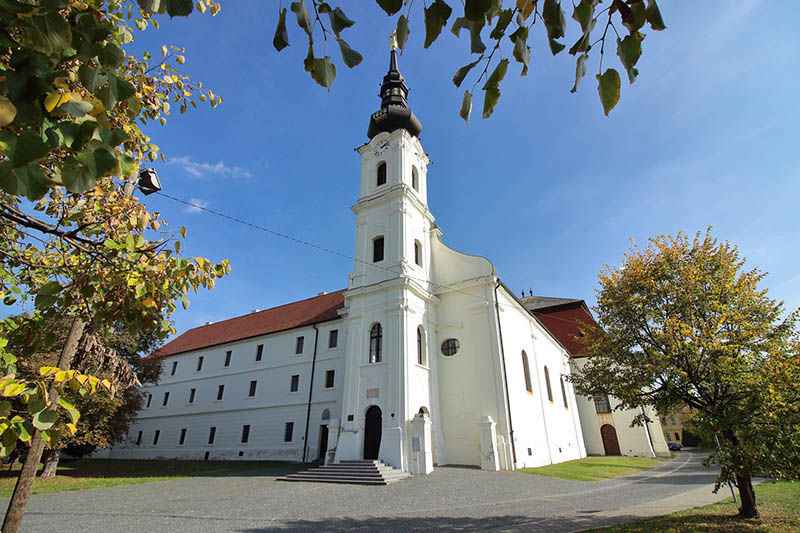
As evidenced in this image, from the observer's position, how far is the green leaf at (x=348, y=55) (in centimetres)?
172

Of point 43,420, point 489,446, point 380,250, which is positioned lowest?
point 43,420

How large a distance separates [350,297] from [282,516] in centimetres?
1325

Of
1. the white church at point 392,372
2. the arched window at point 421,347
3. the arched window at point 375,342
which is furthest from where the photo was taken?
the arched window at point 421,347

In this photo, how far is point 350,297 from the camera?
2223 centimetres

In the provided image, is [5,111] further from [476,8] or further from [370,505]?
[370,505]

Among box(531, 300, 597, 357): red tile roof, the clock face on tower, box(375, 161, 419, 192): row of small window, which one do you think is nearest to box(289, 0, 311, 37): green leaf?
box(375, 161, 419, 192): row of small window

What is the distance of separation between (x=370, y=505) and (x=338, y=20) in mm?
12078

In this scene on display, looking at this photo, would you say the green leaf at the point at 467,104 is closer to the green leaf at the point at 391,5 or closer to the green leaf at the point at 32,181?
the green leaf at the point at 391,5

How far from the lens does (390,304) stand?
816 inches

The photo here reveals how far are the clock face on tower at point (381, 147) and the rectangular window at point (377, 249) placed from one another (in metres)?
6.14

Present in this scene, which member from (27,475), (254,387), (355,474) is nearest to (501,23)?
(27,475)

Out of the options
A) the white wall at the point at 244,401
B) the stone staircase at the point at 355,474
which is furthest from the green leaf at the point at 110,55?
the white wall at the point at 244,401

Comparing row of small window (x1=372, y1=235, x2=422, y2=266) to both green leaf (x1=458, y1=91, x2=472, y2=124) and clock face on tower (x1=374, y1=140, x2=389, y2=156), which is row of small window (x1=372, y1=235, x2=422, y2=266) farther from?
green leaf (x1=458, y1=91, x2=472, y2=124)

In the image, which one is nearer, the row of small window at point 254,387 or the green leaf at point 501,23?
the green leaf at point 501,23
